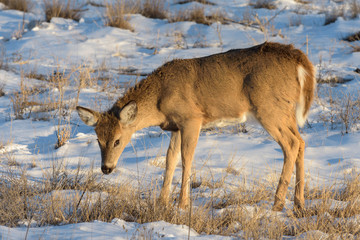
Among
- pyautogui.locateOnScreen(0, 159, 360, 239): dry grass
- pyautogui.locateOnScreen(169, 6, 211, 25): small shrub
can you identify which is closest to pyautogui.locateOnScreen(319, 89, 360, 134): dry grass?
pyautogui.locateOnScreen(0, 159, 360, 239): dry grass

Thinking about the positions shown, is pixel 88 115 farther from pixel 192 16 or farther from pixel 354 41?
pixel 192 16

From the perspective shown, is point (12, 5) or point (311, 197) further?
point (12, 5)

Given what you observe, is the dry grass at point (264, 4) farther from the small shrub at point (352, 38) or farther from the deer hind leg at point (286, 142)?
the deer hind leg at point (286, 142)

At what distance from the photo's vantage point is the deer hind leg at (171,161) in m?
6.32

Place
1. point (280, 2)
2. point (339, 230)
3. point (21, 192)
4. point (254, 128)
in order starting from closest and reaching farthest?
point (339, 230), point (21, 192), point (254, 128), point (280, 2)

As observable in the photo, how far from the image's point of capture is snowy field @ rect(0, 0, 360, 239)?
16.1 ft

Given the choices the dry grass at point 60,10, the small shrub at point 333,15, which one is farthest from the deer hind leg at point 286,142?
the dry grass at point 60,10

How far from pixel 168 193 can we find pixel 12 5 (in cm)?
1434

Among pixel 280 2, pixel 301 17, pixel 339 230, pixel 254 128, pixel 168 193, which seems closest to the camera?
pixel 339 230

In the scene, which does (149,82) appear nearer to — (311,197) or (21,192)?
(21,192)

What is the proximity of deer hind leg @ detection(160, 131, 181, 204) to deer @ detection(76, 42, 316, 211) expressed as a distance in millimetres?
18

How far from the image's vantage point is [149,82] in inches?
251

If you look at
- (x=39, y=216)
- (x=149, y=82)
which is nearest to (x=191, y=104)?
(x=149, y=82)

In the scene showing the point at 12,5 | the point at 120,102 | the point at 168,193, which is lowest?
the point at 12,5
